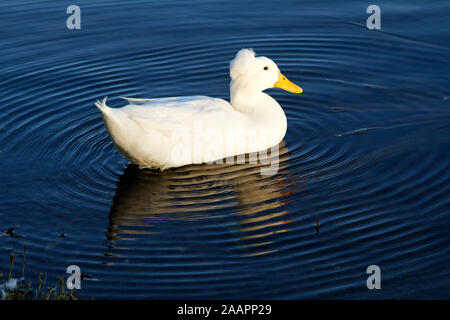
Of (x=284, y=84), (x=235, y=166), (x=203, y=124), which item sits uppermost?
(x=284, y=84)

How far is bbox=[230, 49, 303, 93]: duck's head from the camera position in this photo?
8422 millimetres

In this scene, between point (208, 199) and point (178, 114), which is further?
point (178, 114)

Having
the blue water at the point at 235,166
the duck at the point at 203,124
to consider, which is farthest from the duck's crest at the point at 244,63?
the blue water at the point at 235,166

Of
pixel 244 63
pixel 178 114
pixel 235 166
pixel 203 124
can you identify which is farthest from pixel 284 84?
pixel 178 114

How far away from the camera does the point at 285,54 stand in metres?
11.0

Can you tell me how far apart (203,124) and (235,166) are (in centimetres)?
65

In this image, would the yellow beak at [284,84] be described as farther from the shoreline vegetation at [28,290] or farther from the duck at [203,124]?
the shoreline vegetation at [28,290]

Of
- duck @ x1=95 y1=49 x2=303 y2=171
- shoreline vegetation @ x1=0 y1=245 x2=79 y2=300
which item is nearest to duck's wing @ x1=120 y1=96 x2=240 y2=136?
duck @ x1=95 y1=49 x2=303 y2=171

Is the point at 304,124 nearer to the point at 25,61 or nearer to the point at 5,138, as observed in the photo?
the point at 5,138

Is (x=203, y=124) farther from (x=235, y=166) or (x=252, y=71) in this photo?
(x=252, y=71)

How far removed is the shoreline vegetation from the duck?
1.97 meters

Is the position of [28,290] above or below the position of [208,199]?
below

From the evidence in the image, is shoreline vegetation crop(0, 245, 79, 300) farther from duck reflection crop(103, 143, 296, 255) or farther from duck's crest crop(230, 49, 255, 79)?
duck's crest crop(230, 49, 255, 79)

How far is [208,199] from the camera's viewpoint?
7461 mm
